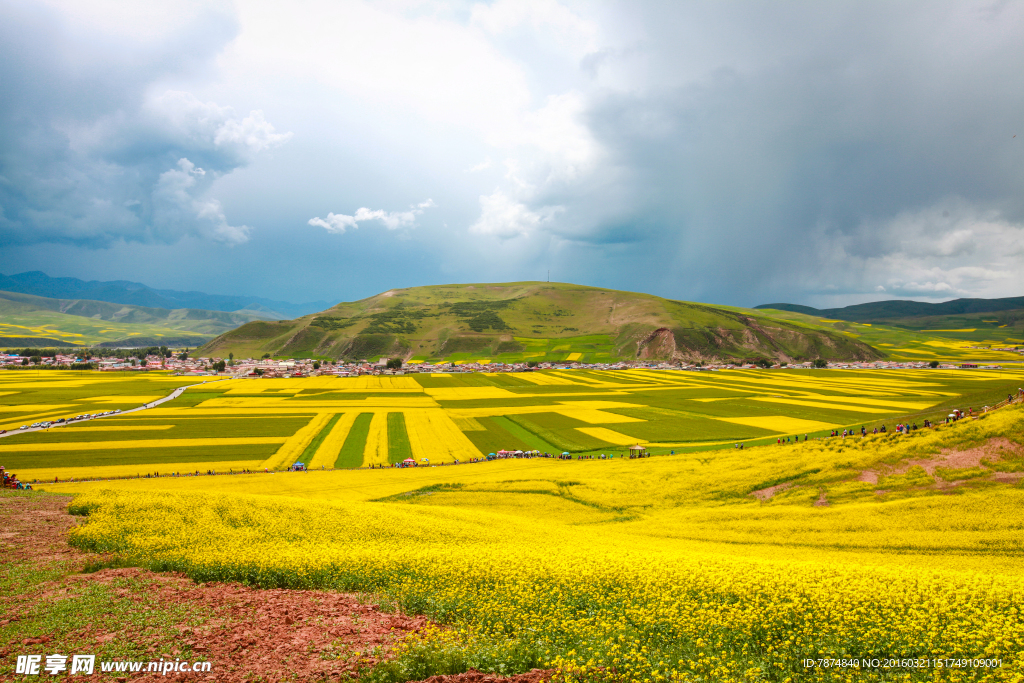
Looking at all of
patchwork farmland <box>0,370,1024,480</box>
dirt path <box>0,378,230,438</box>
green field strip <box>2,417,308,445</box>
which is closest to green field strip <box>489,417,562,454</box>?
patchwork farmland <box>0,370,1024,480</box>

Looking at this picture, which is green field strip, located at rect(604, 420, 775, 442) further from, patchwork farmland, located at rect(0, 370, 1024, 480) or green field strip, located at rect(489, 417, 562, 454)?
green field strip, located at rect(489, 417, 562, 454)

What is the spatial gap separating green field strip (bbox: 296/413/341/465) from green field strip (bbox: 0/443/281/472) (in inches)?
180

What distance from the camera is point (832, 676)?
1109 cm

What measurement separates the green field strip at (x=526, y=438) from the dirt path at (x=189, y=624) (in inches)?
2069

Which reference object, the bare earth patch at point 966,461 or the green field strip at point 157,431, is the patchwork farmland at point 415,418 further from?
the bare earth patch at point 966,461

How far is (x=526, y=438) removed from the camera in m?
74.4

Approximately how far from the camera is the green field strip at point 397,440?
62.9m

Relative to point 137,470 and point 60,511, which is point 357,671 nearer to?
point 60,511

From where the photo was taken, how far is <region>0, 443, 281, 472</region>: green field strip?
55.4 meters

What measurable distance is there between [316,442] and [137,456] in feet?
71.2

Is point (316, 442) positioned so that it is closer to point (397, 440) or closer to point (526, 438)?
point (397, 440)

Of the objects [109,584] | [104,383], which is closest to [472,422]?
[109,584]

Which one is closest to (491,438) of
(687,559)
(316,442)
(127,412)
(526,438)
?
(526,438)

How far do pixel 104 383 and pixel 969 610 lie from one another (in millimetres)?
194543
